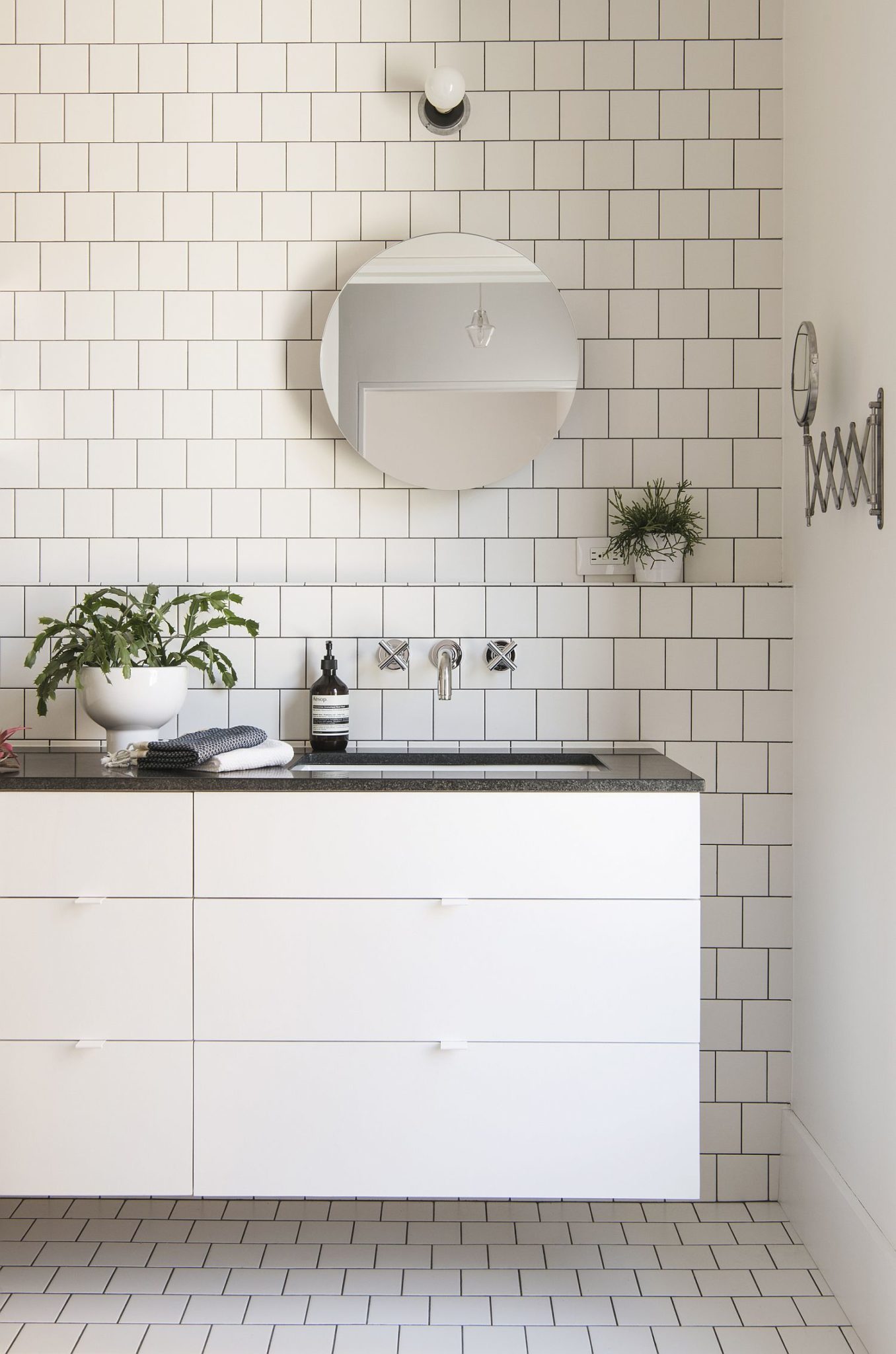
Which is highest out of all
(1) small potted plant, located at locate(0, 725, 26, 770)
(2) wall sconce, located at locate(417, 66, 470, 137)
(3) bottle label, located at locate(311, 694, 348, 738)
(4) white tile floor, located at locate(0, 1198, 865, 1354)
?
(2) wall sconce, located at locate(417, 66, 470, 137)

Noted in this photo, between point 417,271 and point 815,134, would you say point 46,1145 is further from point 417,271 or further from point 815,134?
point 815,134

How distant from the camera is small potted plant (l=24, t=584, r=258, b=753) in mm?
2223

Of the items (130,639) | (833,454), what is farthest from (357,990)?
(833,454)

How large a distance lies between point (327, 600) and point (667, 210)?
1233 mm

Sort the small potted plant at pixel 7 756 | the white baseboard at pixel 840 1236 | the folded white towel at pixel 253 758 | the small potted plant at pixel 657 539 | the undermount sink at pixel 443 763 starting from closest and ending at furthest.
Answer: the white baseboard at pixel 840 1236, the folded white towel at pixel 253 758, the small potted plant at pixel 7 756, the undermount sink at pixel 443 763, the small potted plant at pixel 657 539

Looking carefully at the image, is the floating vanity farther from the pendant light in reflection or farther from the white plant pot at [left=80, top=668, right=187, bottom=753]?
the pendant light in reflection

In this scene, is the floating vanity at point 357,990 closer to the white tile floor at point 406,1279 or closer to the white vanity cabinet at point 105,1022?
the white vanity cabinet at point 105,1022

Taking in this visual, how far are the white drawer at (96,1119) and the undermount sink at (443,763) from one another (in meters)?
0.64

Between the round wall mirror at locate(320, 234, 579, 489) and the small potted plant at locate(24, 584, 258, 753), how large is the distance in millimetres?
557

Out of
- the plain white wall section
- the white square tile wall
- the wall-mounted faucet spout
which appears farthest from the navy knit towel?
the plain white wall section

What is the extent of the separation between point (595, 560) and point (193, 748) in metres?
1.07

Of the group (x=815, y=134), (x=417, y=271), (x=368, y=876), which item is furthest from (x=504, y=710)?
(x=815, y=134)

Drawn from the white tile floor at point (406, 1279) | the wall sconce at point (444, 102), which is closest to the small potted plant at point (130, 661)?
the white tile floor at point (406, 1279)

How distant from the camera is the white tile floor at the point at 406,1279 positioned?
1.92 metres
